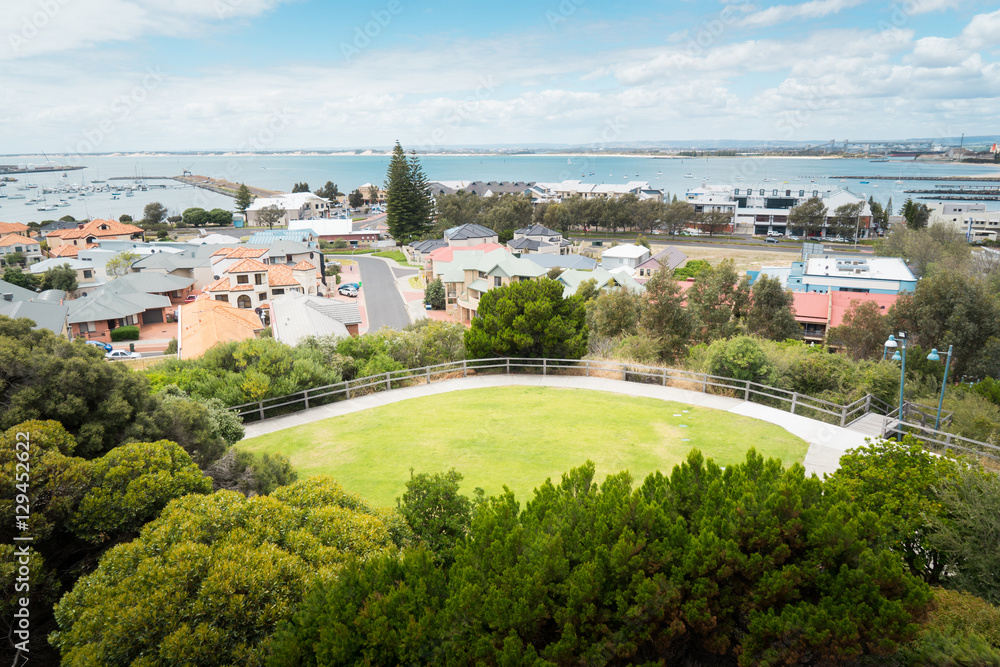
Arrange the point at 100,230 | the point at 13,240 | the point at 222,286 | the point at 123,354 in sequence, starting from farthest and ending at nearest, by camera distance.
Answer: the point at 100,230 → the point at 13,240 → the point at 222,286 → the point at 123,354

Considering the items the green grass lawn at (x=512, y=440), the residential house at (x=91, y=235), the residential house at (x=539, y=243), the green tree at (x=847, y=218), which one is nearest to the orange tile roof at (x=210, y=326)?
the green grass lawn at (x=512, y=440)

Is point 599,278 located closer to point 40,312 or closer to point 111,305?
point 111,305

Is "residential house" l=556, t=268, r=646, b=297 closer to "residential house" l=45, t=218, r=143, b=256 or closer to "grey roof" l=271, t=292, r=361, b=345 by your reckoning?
"grey roof" l=271, t=292, r=361, b=345

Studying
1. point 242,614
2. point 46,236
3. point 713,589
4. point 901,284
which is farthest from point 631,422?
point 46,236

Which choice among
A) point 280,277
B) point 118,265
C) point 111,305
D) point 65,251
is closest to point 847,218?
point 280,277

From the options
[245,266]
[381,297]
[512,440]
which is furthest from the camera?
[381,297]

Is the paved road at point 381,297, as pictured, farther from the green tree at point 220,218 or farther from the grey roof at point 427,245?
the green tree at point 220,218
